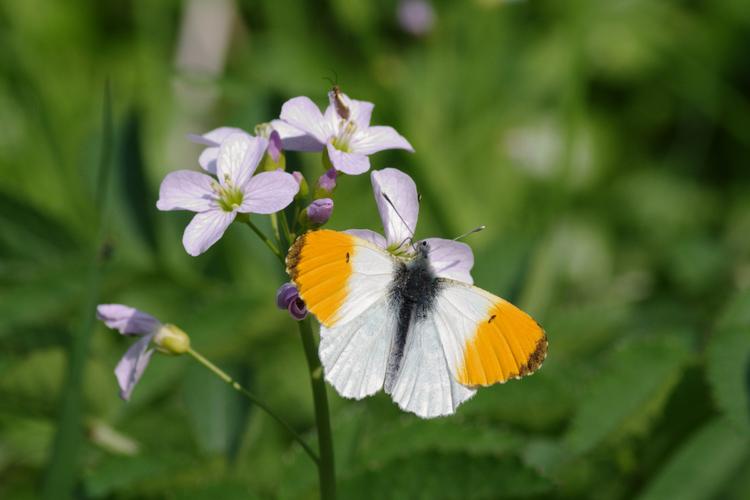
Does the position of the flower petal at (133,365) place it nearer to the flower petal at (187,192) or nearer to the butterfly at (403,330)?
the flower petal at (187,192)

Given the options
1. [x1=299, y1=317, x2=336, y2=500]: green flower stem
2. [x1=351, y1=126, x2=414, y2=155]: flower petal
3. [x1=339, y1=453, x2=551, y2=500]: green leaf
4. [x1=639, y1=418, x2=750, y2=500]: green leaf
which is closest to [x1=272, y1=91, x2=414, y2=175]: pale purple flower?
[x1=351, y1=126, x2=414, y2=155]: flower petal

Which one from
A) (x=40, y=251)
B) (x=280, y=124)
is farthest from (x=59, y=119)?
(x=280, y=124)

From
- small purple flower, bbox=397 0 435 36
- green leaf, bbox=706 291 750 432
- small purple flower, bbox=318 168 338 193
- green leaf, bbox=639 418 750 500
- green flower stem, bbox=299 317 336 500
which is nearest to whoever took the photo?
green flower stem, bbox=299 317 336 500

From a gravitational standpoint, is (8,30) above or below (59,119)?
above

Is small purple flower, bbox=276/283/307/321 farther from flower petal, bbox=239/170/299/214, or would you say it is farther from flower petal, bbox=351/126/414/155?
flower petal, bbox=351/126/414/155

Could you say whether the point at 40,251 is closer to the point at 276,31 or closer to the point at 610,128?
the point at 276,31

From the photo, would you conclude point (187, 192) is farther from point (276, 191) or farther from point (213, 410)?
point (213, 410)

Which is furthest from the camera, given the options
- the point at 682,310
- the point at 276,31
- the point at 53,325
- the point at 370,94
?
the point at 276,31
